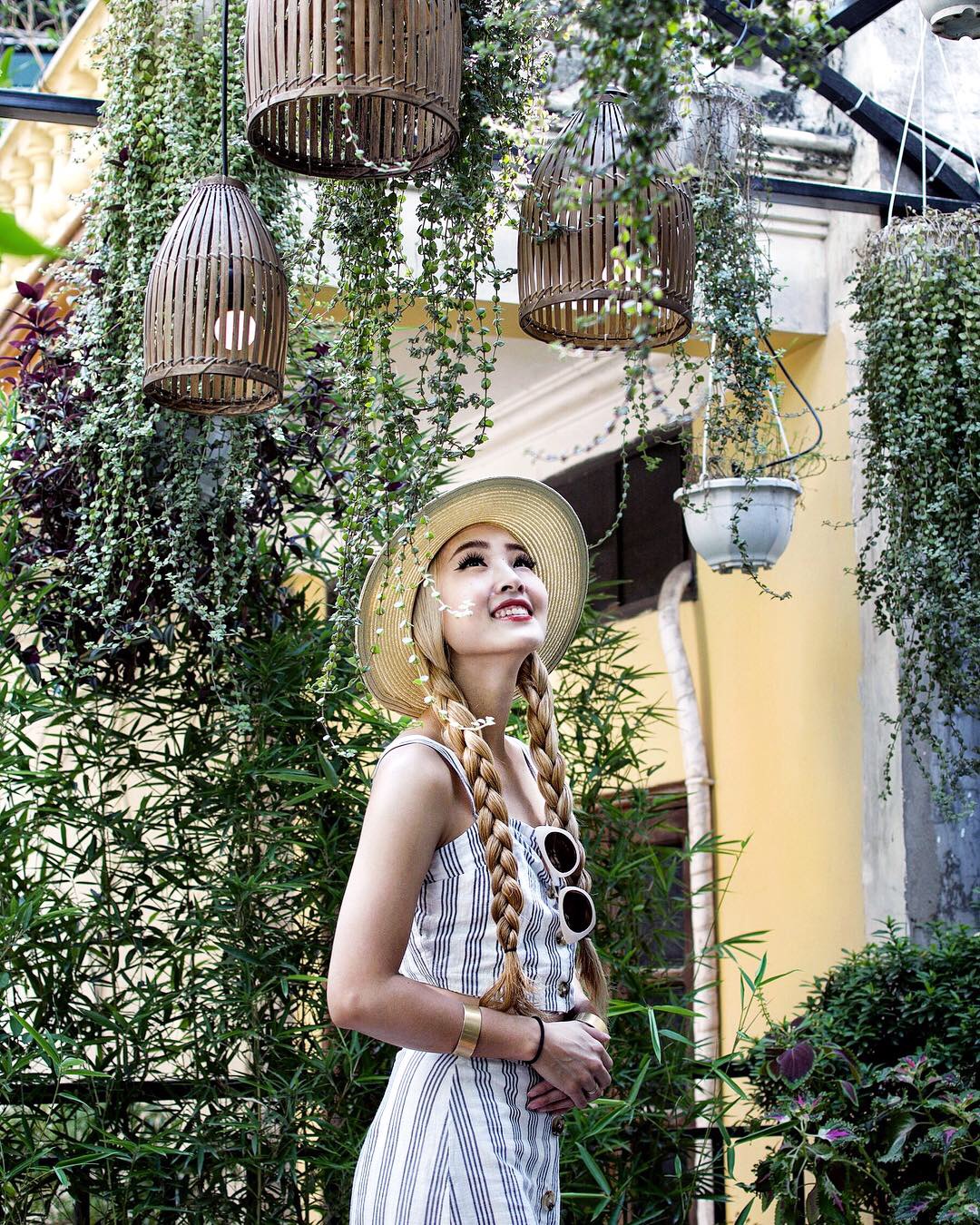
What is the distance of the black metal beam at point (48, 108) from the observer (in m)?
3.27

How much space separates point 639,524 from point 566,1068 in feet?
12.8

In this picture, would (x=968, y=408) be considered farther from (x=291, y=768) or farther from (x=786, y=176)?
(x=291, y=768)

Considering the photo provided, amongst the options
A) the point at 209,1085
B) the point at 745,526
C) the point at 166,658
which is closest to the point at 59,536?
the point at 166,658

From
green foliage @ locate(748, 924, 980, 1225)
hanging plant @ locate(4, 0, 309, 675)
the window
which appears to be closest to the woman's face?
hanging plant @ locate(4, 0, 309, 675)

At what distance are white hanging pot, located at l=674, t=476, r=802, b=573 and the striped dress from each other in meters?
2.05

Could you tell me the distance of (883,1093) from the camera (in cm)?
334

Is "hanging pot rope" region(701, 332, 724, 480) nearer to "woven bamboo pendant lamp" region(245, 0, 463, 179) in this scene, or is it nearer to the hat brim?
the hat brim

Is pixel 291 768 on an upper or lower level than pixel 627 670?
lower

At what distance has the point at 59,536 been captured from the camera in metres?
3.29

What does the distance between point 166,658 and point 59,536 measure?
1.25 feet

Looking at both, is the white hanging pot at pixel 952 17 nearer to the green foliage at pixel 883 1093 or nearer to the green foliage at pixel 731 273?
the green foliage at pixel 731 273

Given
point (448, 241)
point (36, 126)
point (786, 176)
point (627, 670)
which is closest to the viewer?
point (448, 241)

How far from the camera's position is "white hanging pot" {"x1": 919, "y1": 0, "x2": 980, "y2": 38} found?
10.3 ft

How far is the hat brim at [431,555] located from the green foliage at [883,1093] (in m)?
1.37
